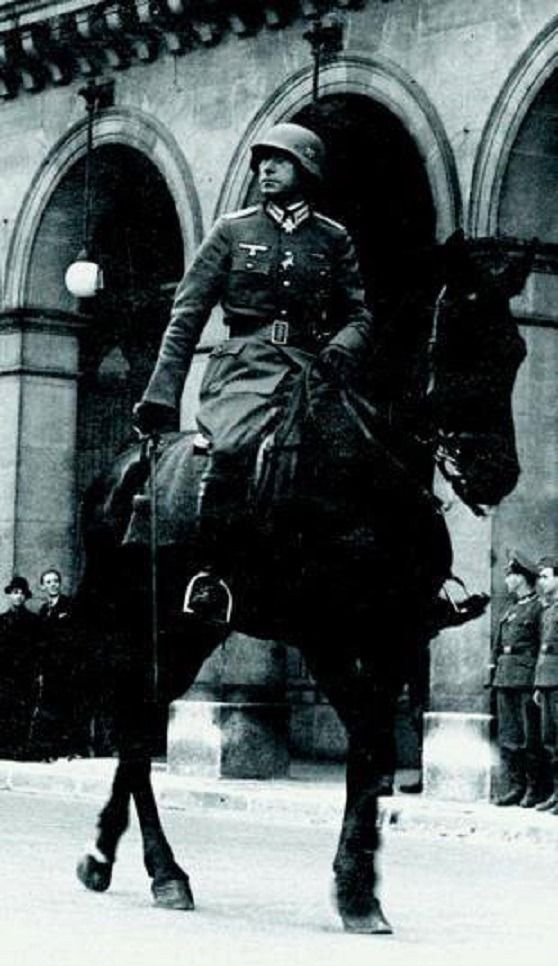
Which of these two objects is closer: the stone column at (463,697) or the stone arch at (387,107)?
the stone column at (463,697)

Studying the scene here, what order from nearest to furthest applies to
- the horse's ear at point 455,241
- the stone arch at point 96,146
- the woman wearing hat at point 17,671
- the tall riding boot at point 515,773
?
the horse's ear at point 455,241 < the tall riding boot at point 515,773 < the stone arch at point 96,146 < the woman wearing hat at point 17,671

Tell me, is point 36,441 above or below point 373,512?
above

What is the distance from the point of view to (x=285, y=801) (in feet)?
62.7

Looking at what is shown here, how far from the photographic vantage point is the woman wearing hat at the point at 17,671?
23.8m

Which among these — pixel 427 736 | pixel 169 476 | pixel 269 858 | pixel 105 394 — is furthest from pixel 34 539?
pixel 169 476

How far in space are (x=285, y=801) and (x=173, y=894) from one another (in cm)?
899

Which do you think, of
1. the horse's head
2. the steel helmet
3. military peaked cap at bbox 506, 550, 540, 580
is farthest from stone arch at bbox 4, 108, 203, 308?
the horse's head

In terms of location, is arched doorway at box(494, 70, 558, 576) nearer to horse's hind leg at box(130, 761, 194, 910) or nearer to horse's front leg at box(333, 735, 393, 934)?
horse's hind leg at box(130, 761, 194, 910)

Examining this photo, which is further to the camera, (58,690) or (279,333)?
(58,690)

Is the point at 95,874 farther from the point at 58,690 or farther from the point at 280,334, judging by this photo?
the point at 58,690

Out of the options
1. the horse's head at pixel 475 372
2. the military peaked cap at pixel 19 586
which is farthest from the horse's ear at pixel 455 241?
the military peaked cap at pixel 19 586

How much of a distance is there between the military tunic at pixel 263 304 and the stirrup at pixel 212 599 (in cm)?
57

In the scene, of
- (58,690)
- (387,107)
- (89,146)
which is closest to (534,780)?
(387,107)

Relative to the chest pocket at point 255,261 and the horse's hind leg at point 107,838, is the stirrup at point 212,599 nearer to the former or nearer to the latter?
the horse's hind leg at point 107,838
